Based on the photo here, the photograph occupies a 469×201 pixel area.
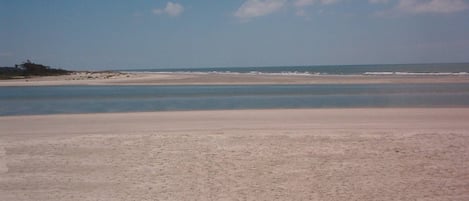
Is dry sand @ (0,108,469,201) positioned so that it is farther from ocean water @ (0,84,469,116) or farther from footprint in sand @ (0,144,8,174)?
ocean water @ (0,84,469,116)

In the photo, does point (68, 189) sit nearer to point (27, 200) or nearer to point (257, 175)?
point (27, 200)

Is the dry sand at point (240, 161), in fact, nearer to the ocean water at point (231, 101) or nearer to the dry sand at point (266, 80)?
the ocean water at point (231, 101)

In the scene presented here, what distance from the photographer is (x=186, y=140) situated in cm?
1174

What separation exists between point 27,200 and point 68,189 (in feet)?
2.24

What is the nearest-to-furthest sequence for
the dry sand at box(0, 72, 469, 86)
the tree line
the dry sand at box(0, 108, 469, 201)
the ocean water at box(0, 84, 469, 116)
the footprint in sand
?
the dry sand at box(0, 108, 469, 201)
the footprint in sand
the ocean water at box(0, 84, 469, 116)
the dry sand at box(0, 72, 469, 86)
the tree line

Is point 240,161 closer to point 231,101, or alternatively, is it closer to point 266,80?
point 231,101

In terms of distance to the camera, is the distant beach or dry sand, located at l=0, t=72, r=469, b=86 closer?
the distant beach

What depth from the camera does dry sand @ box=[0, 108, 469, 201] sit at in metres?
7.29

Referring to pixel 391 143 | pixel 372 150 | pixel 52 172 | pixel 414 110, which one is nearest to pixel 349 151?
pixel 372 150

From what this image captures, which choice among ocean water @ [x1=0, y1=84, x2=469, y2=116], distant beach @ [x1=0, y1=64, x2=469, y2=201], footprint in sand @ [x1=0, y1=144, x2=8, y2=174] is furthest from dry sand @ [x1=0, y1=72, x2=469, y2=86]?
footprint in sand @ [x1=0, y1=144, x2=8, y2=174]

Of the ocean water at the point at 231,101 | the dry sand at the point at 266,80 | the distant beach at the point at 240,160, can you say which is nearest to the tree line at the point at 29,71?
the dry sand at the point at 266,80

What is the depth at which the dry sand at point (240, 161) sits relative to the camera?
729 cm

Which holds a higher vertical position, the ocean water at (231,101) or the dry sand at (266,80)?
the dry sand at (266,80)

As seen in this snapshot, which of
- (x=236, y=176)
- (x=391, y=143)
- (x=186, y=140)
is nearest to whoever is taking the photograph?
(x=236, y=176)
